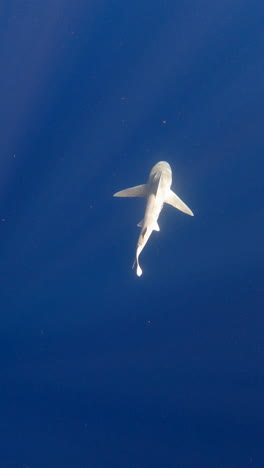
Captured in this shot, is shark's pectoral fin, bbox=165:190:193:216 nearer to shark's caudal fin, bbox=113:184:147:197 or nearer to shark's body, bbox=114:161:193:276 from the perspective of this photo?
shark's body, bbox=114:161:193:276

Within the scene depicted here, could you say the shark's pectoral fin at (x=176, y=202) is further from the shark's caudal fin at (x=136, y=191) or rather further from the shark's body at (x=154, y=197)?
the shark's caudal fin at (x=136, y=191)

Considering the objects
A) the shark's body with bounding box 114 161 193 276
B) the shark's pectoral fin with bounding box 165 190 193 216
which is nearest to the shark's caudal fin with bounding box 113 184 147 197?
the shark's body with bounding box 114 161 193 276

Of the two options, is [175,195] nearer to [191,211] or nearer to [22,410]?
[191,211]

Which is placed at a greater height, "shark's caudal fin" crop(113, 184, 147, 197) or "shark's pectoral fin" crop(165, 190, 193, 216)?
"shark's caudal fin" crop(113, 184, 147, 197)

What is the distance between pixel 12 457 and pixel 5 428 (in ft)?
2.45

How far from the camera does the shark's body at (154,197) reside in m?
7.20

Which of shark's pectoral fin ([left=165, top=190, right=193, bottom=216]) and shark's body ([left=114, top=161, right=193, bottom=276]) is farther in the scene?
shark's pectoral fin ([left=165, top=190, right=193, bottom=216])

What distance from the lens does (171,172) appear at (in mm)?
8609

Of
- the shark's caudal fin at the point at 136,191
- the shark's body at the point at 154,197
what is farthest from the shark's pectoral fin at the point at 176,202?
the shark's caudal fin at the point at 136,191

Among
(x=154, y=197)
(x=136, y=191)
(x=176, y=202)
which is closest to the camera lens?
(x=154, y=197)

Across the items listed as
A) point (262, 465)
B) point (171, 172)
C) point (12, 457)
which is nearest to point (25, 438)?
point (12, 457)

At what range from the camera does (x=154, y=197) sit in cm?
735

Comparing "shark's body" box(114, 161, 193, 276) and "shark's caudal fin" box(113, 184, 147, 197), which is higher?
"shark's caudal fin" box(113, 184, 147, 197)

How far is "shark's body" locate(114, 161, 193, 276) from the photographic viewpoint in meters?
7.20
